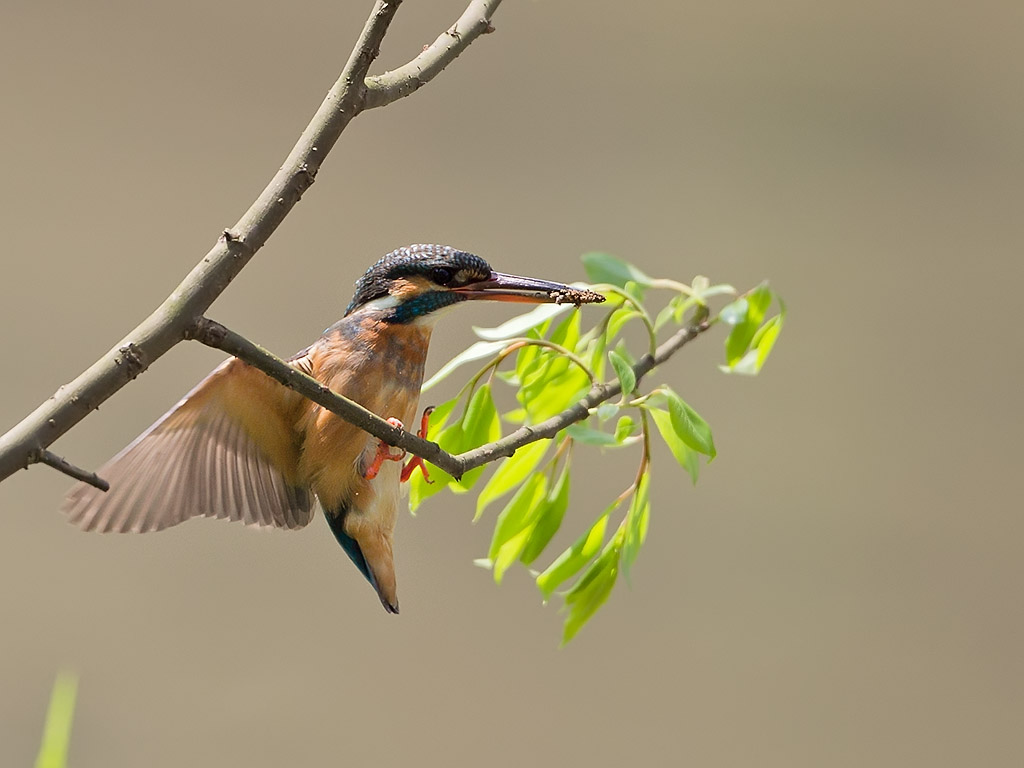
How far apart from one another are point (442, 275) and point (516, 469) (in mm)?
129

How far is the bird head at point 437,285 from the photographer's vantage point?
0.62m

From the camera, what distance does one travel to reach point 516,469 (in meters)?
0.64

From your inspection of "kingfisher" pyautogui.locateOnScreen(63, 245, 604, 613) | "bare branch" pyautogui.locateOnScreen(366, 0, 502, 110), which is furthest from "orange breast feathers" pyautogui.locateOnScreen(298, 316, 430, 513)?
"bare branch" pyautogui.locateOnScreen(366, 0, 502, 110)

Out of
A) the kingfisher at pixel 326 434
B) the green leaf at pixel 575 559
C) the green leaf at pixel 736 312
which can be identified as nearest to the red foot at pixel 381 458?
the kingfisher at pixel 326 434

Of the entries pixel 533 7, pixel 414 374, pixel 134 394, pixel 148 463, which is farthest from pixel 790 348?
pixel 148 463

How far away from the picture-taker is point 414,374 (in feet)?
2.27

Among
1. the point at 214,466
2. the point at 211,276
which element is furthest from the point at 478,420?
the point at 211,276

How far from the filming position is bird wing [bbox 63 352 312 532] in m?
0.56

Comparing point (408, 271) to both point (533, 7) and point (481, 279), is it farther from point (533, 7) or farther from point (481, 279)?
point (533, 7)

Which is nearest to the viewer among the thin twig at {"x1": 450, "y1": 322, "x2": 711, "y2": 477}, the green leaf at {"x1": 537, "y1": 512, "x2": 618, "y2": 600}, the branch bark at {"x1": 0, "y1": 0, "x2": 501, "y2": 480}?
the branch bark at {"x1": 0, "y1": 0, "x2": 501, "y2": 480}

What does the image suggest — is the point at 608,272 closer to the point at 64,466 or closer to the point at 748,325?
the point at 748,325

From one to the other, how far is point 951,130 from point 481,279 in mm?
1347

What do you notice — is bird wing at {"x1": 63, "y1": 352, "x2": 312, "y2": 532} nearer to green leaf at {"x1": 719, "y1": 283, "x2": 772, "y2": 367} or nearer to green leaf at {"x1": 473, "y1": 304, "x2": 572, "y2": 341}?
green leaf at {"x1": 473, "y1": 304, "x2": 572, "y2": 341}

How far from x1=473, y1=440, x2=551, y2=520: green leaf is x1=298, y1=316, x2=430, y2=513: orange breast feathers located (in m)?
0.08
